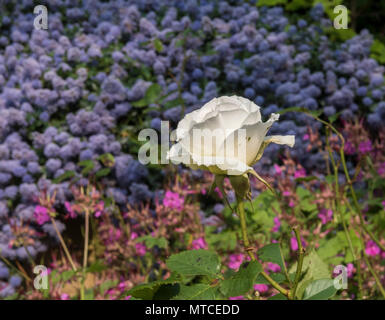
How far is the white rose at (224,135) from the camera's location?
508mm

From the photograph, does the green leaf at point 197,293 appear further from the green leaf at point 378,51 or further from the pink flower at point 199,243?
the green leaf at point 378,51

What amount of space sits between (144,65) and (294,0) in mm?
1317

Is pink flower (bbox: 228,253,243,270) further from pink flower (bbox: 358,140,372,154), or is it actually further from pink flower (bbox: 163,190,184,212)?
pink flower (bbox: 358,140,372,154)

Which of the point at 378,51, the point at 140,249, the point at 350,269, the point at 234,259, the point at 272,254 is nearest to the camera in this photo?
the point at 272,254

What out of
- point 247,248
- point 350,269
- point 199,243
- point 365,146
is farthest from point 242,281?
point 365,146

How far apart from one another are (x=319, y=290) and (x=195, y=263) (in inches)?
5.8

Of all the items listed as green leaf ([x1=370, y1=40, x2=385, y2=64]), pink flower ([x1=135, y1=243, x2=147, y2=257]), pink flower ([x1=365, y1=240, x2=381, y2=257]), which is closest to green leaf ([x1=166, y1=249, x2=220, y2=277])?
pink flower ([x1=365, y1=240, x2=381, y2=257])

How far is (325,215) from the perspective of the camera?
1.43 metres

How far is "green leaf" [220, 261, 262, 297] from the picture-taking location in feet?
1.54

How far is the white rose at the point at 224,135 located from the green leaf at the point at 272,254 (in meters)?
0.13

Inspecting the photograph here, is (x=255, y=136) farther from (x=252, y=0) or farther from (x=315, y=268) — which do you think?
(x=252, y=0)

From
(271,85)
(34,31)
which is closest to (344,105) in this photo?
(271,85)

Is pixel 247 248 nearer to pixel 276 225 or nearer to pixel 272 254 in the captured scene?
pixel 272 254

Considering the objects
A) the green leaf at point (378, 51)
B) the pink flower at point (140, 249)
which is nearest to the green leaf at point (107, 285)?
the pink flower at point (140, 249)
